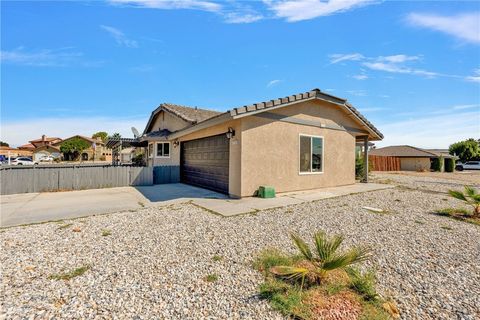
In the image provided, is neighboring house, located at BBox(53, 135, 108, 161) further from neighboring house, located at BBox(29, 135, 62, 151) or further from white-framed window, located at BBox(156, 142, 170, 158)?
white-framed window, located at BBox(156, 142, 170, 158)

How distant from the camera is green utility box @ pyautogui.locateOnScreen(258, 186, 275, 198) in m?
8.70

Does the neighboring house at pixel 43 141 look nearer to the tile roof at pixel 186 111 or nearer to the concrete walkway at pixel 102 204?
the tile roof at pixel 186 111

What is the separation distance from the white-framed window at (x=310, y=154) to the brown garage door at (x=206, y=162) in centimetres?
341

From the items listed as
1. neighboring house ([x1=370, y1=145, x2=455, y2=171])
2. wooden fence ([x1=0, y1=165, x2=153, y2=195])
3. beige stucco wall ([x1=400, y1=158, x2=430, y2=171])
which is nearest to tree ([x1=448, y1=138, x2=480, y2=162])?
neighboring house ([x1=370, y1=145, x2=455, y2=171])

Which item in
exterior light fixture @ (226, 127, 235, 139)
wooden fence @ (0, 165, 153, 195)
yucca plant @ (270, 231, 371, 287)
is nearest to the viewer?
yucca plant @ (270, 231, 371, 287)

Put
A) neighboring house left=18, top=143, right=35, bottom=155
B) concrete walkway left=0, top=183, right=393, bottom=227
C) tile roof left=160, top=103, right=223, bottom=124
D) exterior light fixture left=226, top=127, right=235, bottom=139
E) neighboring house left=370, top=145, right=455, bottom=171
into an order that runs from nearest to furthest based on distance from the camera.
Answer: concrete walkway left=0, top=183, right=393, bottom=227, exterior light fixture left=226, top=127, right=235, bottom=139, tile roof left=160, top=103, right=223, bottom=124, neighboring house left=370, top=145, right=455, bottom=171, neighboring house left=18, top=143, right=35, bottom=155

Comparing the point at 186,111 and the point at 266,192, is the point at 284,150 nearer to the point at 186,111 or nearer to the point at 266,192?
the point at 266,192

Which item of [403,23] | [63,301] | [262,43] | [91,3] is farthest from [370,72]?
[63,301]

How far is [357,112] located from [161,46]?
1027 centimetres

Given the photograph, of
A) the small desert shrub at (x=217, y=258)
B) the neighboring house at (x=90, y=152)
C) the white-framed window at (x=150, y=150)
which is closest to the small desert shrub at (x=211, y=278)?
the small desert shrub at (x=217, y=258)

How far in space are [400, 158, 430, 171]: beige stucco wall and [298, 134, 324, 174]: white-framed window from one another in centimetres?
3030

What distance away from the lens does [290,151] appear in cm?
980

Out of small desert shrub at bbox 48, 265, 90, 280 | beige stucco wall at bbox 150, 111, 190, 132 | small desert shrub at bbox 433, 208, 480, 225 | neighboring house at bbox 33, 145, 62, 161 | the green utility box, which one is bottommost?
small desert shrub at bbox 48, 265, 90, 280

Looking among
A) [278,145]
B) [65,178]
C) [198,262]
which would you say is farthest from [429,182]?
[65,178]
